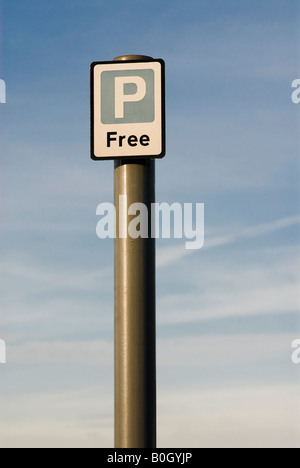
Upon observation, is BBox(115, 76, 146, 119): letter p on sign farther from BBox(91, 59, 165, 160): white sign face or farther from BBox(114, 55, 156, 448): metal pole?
BBox(114, 55, 156, 448): metal pole

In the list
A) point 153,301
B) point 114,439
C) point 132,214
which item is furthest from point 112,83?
A: point 114,439

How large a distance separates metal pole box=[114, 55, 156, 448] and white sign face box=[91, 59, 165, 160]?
134mm

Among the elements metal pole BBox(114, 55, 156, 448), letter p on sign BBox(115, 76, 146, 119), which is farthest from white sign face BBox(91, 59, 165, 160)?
metal pole BBox(114, 55, 156, 448)

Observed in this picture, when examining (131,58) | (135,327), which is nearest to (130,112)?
(131,58)

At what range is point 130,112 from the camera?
15.5 feet

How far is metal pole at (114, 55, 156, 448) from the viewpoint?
14.8ft

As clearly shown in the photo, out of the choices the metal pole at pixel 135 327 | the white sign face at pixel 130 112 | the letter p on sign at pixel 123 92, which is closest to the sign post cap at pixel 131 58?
the white sign face at pixel 130 112

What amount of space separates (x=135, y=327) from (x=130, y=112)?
1272mm

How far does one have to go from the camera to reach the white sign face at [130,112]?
15.5 ft

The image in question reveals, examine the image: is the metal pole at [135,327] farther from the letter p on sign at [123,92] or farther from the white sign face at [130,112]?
the letter p on sign at [123,92]

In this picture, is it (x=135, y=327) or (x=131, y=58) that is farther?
(x=131, y=58)

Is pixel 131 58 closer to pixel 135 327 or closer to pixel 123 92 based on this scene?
pixel 123 92

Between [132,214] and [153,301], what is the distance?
0.52m
